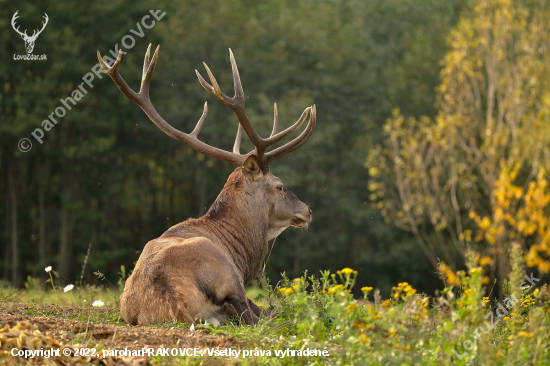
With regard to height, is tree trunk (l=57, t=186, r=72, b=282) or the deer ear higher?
the deer ear

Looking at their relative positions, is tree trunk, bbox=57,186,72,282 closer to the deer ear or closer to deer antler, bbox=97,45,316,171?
deer antler, bbox=97,45,316,171

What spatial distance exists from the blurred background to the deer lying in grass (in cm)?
784

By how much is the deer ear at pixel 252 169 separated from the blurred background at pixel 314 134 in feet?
26.2

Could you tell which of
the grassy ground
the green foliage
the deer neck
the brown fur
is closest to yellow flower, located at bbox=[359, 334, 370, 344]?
the grassy ground

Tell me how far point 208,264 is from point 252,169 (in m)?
1.42

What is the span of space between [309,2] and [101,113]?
13.1 metres

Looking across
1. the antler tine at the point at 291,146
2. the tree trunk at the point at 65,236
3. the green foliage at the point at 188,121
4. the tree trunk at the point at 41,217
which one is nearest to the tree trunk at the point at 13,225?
the green foliage at the point at 188,121

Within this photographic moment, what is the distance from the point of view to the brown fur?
15.7 ft

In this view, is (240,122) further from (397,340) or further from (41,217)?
(41,217)

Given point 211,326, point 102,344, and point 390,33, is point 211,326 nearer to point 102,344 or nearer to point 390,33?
point 102,344

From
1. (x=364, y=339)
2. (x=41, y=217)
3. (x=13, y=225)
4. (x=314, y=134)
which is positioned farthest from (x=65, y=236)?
A: (x=364, y=339)

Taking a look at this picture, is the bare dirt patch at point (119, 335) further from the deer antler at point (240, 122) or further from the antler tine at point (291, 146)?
the antler tine at point (291, 146)

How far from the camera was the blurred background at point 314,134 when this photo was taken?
53.0ft

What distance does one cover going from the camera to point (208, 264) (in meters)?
5.02
